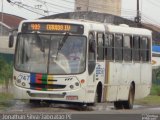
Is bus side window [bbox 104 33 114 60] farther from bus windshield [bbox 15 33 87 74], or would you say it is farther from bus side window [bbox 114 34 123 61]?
bus windshield [bbox 15 33 87 74]

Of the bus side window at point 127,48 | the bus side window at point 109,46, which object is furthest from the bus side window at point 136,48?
the bus side window at point 109,46

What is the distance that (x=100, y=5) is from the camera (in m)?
93.5

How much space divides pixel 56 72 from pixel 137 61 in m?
6.11

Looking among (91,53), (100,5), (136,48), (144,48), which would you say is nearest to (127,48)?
(136,48)

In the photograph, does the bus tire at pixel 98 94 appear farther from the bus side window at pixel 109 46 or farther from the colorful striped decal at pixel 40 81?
the colorful striped decal at pixel 40 81

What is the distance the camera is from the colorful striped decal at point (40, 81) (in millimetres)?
21328

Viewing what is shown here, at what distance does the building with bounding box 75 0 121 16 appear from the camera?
9119 cm

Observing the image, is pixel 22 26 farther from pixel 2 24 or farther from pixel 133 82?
pixel 2 24

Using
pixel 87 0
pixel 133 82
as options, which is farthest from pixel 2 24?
pixel 133 82

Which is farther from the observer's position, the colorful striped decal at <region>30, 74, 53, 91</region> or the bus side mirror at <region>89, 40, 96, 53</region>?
the bus side mirror at <region>89, 40, 96, 53</region>

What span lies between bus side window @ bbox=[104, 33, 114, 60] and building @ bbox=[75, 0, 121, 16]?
66206mm

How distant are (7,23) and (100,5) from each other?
1399 cm

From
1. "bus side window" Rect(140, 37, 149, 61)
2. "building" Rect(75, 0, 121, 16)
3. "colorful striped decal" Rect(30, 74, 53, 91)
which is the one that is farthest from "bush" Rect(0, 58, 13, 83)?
"building" Rect(75, 0, 121, 16)

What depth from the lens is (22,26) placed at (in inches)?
867
